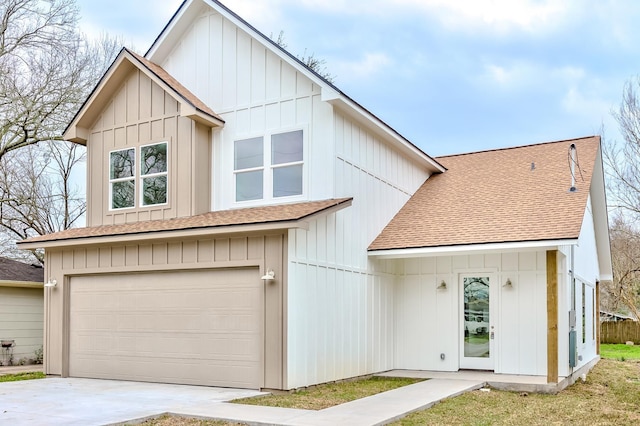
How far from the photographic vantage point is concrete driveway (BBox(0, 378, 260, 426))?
27.3 ft

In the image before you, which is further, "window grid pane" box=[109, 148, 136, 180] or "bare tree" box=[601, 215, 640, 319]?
"bare tree" box=[601, 215, 640, 319]

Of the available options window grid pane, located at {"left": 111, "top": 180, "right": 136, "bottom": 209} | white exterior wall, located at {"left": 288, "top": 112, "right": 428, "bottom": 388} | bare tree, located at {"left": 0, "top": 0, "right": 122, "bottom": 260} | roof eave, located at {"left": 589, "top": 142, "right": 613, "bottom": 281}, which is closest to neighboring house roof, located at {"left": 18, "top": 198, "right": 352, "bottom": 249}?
white exterior wall, located at {"left": 288, "top": 112, "right": 428, "bottom": 388}

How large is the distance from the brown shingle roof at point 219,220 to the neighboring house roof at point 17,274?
4032mm

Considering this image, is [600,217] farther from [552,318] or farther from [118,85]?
[118,85]

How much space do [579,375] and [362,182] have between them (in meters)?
6.32

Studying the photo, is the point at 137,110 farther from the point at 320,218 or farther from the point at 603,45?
the point at 603,45

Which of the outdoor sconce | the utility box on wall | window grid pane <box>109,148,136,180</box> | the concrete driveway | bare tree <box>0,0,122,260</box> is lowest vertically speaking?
the concrete driveway

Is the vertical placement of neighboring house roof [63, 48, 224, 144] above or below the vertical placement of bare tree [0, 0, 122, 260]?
below

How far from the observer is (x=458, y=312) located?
548 inches

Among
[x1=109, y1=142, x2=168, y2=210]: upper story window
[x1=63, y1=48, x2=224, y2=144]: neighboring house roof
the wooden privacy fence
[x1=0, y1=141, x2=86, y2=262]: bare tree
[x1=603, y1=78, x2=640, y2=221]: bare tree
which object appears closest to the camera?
[x1=63, y1=48, x2=224, y2=144]: neighboring house roof

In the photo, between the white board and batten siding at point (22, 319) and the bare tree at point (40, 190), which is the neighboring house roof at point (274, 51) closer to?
the white board and batten siding at point (22, 319)

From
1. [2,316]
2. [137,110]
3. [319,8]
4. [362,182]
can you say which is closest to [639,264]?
[319,8]

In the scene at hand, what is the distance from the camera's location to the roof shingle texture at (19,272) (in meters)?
17.3

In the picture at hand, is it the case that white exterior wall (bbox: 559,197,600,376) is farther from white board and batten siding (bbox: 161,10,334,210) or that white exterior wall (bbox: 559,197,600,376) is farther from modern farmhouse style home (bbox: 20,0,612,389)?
white board and batten siding (bbox: 161,10,334,210)
